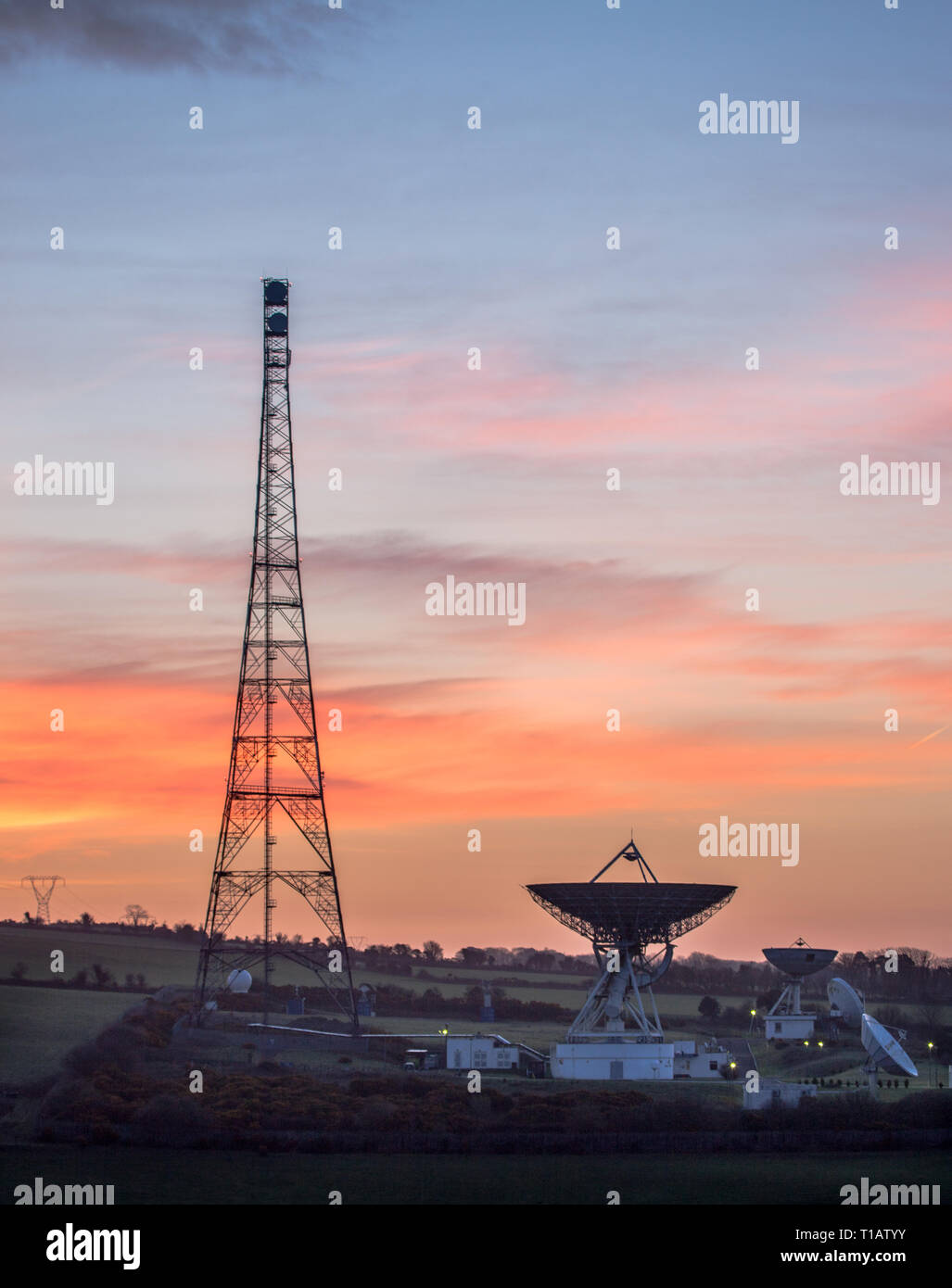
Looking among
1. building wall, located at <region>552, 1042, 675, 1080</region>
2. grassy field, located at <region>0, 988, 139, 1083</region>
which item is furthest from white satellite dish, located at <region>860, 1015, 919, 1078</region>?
grassy field, located at <region>0, 988, 139, 1083</region>

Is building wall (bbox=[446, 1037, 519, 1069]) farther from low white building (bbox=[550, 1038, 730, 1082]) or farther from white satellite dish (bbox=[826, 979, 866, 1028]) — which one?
white satellite dish (bbox=[826, 979, 866, 1028])

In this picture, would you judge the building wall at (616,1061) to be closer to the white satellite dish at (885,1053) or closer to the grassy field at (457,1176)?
the white satellite dish at (885,1053)

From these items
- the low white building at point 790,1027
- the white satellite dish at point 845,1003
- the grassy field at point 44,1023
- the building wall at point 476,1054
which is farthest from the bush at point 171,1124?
the low white building at point 790,1027

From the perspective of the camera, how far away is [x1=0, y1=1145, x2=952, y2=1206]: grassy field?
2470 inches

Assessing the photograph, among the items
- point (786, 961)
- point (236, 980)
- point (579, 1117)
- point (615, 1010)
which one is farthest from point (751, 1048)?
point (579, 1117)

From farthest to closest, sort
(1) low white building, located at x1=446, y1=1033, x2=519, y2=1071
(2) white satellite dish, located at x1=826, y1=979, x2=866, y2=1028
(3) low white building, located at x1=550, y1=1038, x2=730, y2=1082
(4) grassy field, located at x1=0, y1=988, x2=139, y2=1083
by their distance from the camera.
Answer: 1. (2) white satellite dish, located at x1=826, y1=979, x2=866, y2=1028
2. (4) grassy field, located at x1=0, y1=988, x2=139, y2=1083
3. (1) low white building, located at x1=446, y1=1033, x2=519, y2=1071
4. (3) low white building, located at x1=550, y1=1038, x2=730, y2=1082

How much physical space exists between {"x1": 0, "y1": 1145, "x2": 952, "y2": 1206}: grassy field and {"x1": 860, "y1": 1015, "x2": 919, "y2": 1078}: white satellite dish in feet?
62.8

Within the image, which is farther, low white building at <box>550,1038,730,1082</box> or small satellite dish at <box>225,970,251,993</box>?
small satellite dish at <box>225,970,251,993</box>

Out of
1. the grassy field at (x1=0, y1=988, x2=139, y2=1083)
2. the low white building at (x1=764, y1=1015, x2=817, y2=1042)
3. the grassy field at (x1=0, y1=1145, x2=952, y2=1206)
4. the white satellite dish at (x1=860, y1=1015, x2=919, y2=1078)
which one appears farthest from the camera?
the low white building at (x1=764, y1=1015, x2=817, y2=1042)

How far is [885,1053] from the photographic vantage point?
91.8 meters

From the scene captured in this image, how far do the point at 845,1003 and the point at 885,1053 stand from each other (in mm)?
25348
